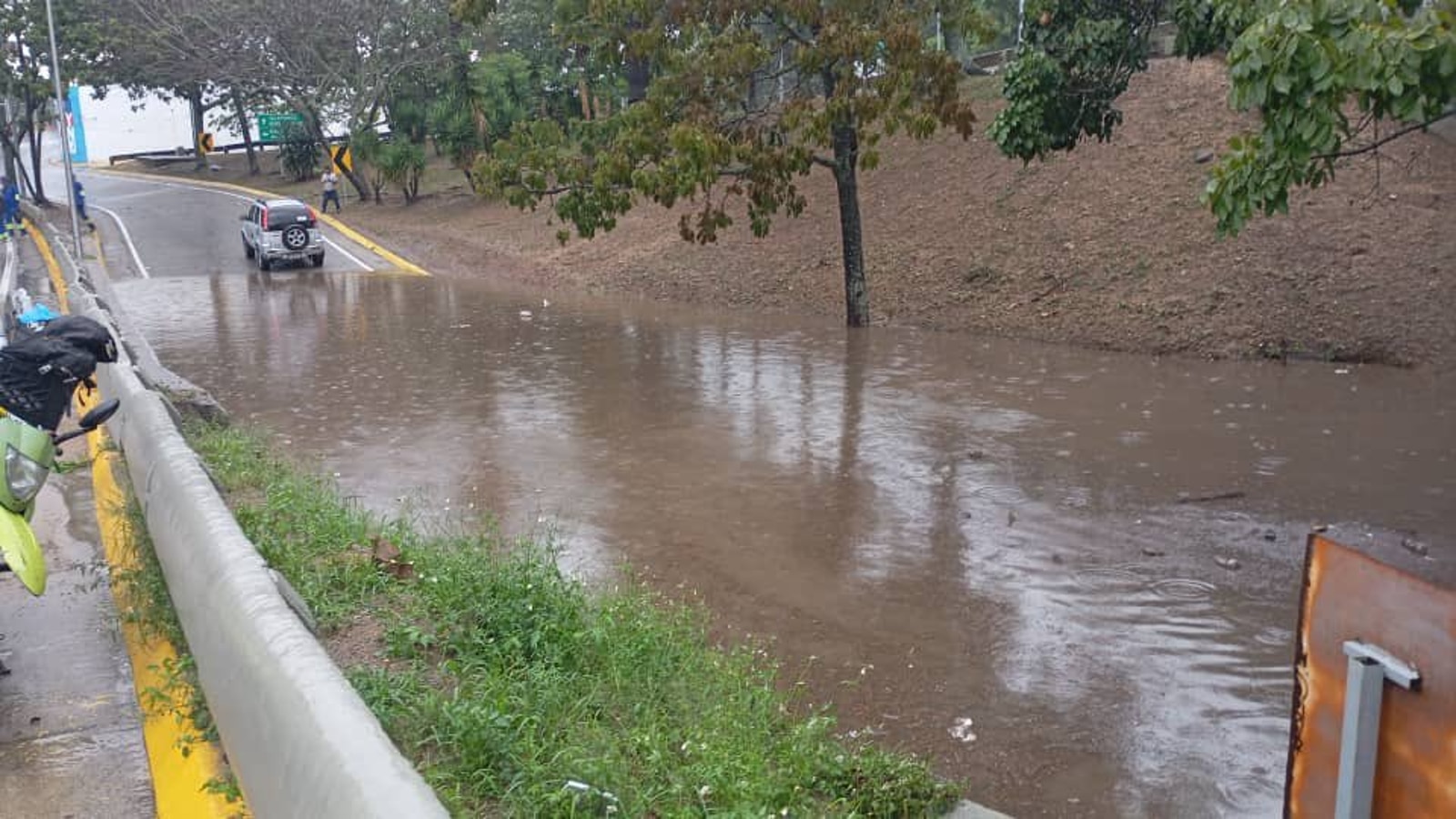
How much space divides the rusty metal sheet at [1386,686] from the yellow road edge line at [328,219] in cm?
2680

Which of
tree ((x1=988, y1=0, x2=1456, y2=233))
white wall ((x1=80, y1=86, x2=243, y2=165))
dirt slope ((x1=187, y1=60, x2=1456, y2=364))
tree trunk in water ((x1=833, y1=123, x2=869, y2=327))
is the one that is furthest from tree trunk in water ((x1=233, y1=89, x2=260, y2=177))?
tree ((x1=988, y1=0, x2=1456, y2=233))

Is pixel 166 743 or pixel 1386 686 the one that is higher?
pixel 1386 686

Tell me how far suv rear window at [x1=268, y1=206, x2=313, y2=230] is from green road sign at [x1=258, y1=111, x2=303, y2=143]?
840 inches

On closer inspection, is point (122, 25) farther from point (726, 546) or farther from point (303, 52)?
point (726, 546)

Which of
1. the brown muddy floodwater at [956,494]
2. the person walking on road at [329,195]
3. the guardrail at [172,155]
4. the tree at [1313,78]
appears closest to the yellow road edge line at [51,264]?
the brown muddy floodwater at [956,494]

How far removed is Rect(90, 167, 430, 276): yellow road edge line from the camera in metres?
30.0

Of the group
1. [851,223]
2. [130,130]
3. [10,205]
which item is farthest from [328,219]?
[130,130]

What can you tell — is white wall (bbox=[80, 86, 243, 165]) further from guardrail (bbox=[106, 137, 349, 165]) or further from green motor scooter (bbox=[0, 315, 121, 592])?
green motor scooter (bbox=[0, 315, 121, 592])

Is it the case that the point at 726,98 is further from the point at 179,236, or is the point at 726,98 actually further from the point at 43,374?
the point at 179,236

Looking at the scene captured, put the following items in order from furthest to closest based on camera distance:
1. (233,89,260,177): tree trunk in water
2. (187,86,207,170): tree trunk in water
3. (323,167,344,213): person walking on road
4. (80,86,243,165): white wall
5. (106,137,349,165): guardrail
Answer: (80,86,243,165): white wall, (106,137,349,165): guardrail, (187,86,207,170): tree trunk in water, (233,89,260,177): tree trunk in water, (323,167,344,213): person walking on road

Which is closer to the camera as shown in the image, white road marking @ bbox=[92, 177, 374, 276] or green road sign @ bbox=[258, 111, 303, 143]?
white road marking @ bbox=[92, 177, 374, 276]

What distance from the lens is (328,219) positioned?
38.4 metres

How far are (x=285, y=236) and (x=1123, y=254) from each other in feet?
61.9

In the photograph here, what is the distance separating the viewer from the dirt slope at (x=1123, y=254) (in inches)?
614
